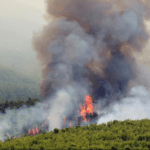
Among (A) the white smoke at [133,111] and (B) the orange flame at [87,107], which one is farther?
(B) the orange flame at [87,107]

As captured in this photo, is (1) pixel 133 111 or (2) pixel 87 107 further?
(2) pixel 87 107

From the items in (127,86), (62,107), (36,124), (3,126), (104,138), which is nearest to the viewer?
(104,138)

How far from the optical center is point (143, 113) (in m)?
34.0

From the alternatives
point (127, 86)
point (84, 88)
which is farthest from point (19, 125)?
point (127, 86)

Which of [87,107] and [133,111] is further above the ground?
[87,107]

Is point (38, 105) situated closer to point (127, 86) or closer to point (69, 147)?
point (127, 86)

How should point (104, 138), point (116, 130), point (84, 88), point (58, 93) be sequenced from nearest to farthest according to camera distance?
point (104, 138)
point (116, 130)
point (58, 93)
point (84, 88)

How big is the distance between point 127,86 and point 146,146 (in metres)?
50.7

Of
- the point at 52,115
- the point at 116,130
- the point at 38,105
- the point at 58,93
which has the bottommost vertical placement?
the point at 116,130

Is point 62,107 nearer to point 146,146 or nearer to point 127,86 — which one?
point 127,86

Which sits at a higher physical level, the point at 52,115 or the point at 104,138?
the point at 52,115

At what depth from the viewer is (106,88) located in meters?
51.5

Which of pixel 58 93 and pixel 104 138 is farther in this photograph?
pixel 58 93

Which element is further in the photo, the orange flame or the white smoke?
the orange flame
